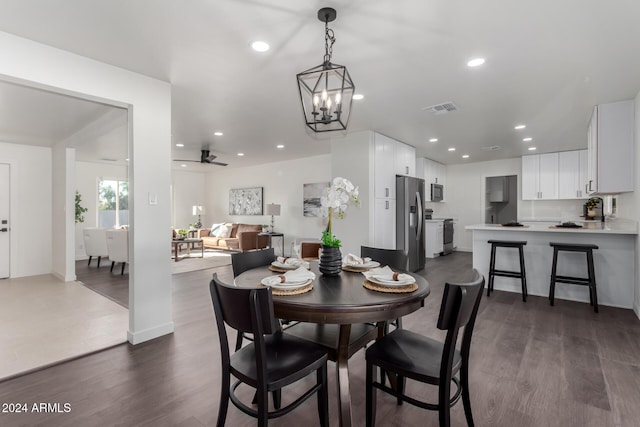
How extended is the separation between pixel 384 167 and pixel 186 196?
23.4 ft

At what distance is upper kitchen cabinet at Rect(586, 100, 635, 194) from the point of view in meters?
3.55

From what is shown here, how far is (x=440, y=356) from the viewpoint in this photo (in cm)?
158

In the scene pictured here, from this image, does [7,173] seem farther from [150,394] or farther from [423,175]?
[423,175]

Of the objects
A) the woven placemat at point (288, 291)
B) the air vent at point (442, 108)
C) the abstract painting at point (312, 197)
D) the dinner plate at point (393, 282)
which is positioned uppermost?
the air vent at point (442, 108)

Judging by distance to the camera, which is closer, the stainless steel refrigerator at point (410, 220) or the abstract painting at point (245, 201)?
the stainless steel refrigerator at point (410, 220)

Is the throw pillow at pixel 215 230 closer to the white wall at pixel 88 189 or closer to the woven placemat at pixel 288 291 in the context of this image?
the white wall at pixel 88 189

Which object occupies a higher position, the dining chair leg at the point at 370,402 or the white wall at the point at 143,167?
the white wall at the point at 143,167

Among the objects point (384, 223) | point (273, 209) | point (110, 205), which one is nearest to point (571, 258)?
point (384, 223)

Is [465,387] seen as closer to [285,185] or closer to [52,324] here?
[52,324]

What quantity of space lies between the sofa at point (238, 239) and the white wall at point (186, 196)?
0.79 m

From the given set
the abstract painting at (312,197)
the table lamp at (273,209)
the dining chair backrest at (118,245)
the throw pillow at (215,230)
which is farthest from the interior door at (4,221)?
the abstract painting at (312,197)

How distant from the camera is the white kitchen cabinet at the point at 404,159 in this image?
5547mm

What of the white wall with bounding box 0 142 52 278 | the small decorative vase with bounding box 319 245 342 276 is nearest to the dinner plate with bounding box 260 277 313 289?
the small decorative vase with bounding box 319 245 342 276

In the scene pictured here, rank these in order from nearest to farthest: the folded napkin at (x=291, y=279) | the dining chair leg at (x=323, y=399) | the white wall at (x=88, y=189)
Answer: the dining chair leg at (x=323, y=399) < the folded napkin at (x=291, y=279) < the white wall at (x=88, y=189)
